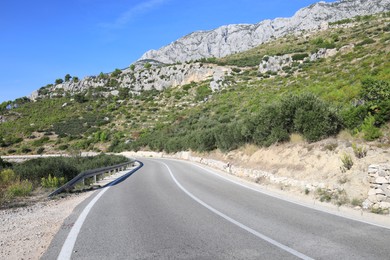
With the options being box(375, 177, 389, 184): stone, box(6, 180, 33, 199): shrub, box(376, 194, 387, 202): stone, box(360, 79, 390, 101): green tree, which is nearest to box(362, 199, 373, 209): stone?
box(376, 194, 387, 202): stone

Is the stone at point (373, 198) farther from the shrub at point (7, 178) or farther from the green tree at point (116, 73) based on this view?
the green tree at point (116, 73)

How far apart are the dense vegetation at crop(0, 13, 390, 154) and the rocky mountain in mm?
35353

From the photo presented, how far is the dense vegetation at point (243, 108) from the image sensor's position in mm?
14594

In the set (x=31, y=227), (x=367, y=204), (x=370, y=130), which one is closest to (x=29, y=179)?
(x=31, y=227)

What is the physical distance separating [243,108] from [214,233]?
37.2m

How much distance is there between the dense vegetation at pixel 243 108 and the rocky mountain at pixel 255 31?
3535cm

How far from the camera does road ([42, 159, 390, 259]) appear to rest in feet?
16.9

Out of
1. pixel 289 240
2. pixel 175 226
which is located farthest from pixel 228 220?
pixel 289 240

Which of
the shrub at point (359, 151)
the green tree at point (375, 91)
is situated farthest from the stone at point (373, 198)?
the green tree at point (375, 91)

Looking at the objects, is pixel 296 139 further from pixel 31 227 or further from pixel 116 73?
pixel 116 73

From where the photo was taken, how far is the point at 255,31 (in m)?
162

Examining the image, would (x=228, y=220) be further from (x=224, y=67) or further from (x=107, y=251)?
(x=224, y=67)

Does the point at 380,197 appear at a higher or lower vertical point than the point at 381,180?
lower

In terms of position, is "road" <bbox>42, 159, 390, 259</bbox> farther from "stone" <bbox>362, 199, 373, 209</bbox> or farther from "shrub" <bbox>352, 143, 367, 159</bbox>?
"shrub" <bbox>352, 143, 367, 159</bbox>
